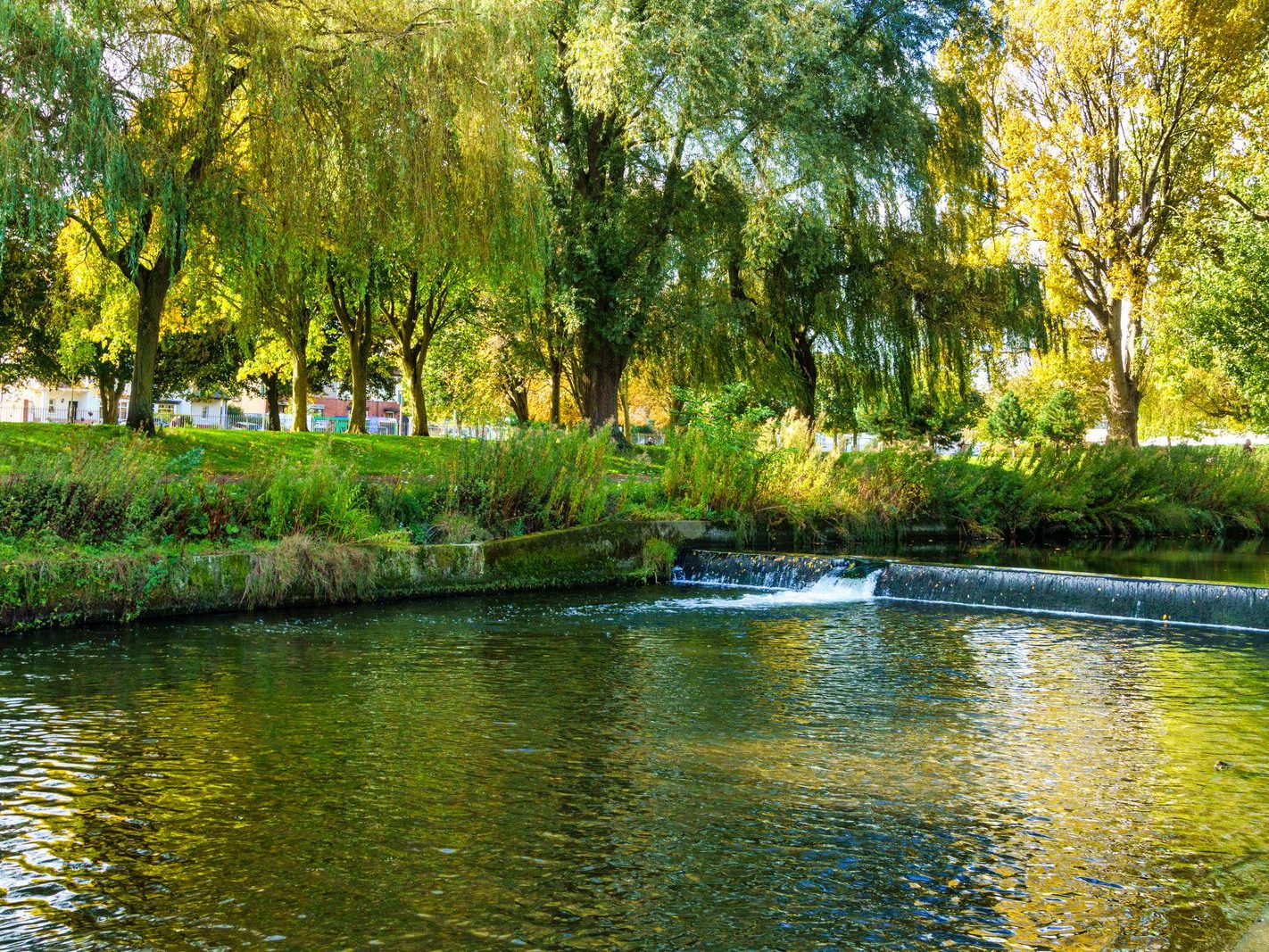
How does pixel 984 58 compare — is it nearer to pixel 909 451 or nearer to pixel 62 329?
pixel 909 451

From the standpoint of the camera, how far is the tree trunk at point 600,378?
23719 millimetres

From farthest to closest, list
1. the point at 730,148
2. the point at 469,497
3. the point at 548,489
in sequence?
the point at 730,148 → the point at 548,489 → the point at 469,497

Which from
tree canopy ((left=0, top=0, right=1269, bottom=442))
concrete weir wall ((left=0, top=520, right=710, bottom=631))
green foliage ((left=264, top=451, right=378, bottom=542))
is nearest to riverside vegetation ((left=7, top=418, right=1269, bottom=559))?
green foliage ((left=264, top=451, right=378, bottom=542))

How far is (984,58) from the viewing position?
1049 inches

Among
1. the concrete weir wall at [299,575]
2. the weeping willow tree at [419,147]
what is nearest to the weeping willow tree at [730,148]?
the weeping willow tree at [419,147]

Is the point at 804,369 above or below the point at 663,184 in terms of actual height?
below

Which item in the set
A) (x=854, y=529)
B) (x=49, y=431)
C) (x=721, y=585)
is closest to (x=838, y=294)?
(x=854, y=529)

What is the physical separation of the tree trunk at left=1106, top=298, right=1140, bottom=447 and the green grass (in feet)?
57.0

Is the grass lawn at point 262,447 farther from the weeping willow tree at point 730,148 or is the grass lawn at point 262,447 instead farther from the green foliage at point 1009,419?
the green foliage at point 1009,419

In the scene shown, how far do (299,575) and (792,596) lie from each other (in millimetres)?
5828

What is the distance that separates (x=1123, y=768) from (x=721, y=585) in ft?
29.3

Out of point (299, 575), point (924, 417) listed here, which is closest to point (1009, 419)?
point (924, 417)

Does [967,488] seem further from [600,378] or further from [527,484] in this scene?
[527,484]

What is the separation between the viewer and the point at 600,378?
23938 millimetres
